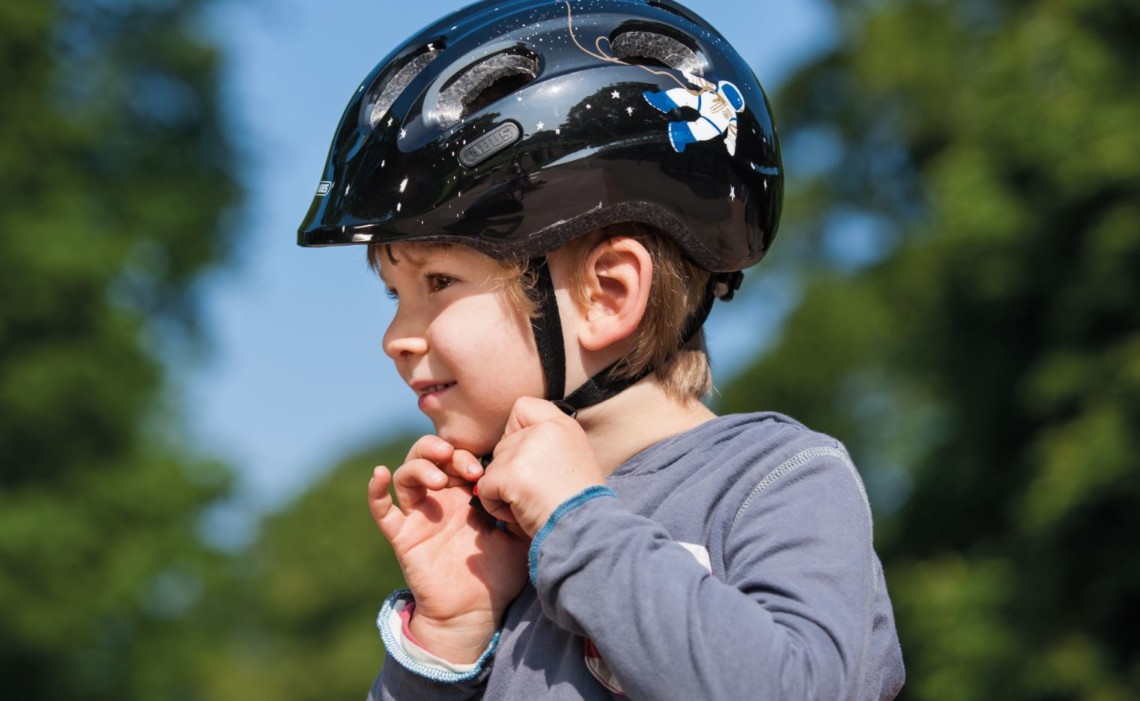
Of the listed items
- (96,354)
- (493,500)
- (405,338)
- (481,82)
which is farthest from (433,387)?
(96,354)

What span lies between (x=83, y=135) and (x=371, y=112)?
18084 mm

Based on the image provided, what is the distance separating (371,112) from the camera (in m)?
2.94

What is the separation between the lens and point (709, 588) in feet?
7.39

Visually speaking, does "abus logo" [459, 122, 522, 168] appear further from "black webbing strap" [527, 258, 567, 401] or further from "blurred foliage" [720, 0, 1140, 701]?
"blurred foliage" [720, 0, 1140, 701]

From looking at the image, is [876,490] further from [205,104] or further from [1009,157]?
[205,104]

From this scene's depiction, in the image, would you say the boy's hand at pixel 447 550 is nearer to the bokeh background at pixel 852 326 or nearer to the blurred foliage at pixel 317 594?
the bokeh background at pixel 852 326

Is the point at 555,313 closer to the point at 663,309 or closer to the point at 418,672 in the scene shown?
the point at 663,309

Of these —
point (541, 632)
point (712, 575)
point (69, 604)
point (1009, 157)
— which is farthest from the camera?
point (69, 604)

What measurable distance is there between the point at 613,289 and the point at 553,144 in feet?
0.95

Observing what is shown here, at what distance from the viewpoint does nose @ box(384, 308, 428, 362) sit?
278 centimetres

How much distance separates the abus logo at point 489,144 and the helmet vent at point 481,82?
0.10 meters

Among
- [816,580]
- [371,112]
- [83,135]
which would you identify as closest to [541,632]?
[816,580]

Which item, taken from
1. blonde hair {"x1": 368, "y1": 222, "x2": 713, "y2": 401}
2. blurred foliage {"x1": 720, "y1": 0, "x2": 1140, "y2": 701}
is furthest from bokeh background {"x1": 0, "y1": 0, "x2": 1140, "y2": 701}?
blonde hair {"x1": 368, "y1": 222, "x2": 713, "y2": 401}

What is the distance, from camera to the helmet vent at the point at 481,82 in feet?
9.37
